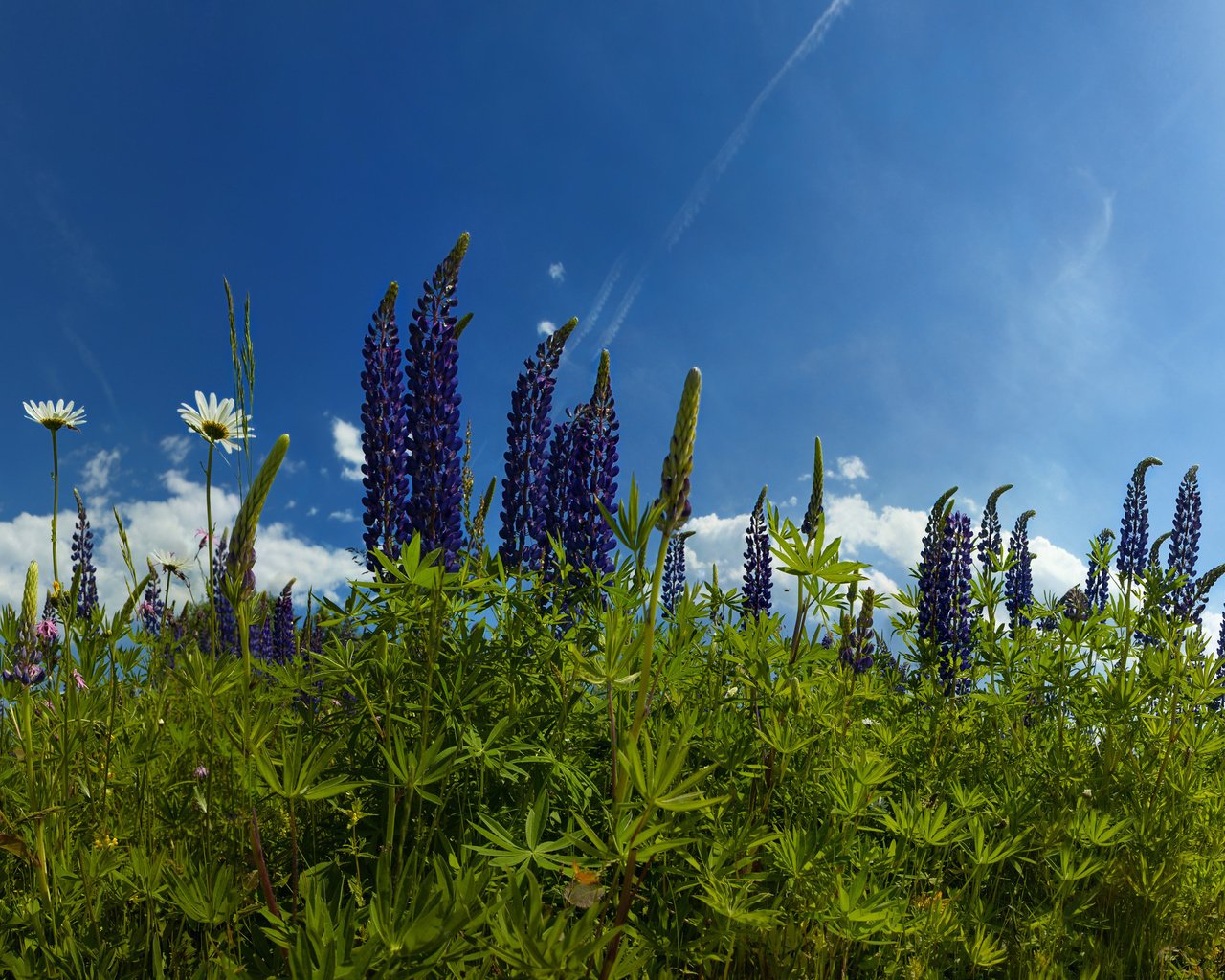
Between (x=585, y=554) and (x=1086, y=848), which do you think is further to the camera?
(x=585, y=554)

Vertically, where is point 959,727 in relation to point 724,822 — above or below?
above

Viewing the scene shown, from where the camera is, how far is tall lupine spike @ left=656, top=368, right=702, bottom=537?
5.11ft

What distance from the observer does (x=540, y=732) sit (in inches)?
110

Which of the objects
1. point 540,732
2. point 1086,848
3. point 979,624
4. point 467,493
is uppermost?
point 467,493

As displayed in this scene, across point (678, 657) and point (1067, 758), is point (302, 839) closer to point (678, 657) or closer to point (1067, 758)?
point (678, 657)

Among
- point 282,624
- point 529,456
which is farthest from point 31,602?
point 282,624

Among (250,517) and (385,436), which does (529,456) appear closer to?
(385,436)

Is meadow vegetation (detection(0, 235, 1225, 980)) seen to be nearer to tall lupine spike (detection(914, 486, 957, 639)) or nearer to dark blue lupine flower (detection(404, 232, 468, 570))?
dark blue lupine flower (detection(404, 232, 468, 570))

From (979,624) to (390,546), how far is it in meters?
3.44

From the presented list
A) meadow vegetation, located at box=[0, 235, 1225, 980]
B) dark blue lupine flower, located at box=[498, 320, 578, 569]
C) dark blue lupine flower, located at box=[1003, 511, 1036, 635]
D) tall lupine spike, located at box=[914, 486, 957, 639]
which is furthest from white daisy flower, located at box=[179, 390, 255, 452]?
dark blue lupine flower, located at box=[1003, 511, 1036, 635]

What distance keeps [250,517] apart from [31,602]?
2411mm

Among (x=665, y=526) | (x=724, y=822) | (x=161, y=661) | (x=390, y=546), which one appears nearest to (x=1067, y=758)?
(x=724, y=822)

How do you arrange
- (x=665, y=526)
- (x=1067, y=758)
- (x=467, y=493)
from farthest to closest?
(x=467, y=493), (x=1067, y=758), (x=665, y=526)

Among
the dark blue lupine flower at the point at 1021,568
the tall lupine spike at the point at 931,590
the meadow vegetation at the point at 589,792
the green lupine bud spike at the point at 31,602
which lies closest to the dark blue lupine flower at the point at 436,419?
the meadow vegetation at the point at 589,792
